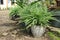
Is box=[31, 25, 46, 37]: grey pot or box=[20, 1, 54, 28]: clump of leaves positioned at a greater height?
box=[20, 1, 54, 28]: clump of leaves

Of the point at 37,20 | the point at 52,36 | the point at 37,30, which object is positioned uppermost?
the point at 37,20

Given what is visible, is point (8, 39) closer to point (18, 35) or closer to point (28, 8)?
point (18, 35)

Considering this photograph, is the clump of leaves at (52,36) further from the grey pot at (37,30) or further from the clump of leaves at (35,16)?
the clump of leaves at (35,16)

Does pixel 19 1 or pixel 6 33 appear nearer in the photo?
pixel 6 33

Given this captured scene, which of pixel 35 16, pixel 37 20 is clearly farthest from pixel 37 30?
pixel 35 16

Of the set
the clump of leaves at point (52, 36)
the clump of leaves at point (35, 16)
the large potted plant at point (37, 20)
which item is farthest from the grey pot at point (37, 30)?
the clump of leaves at point (52, 36)

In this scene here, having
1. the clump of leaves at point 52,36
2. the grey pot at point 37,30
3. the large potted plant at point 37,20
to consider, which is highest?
the large potted plant at point 37,20

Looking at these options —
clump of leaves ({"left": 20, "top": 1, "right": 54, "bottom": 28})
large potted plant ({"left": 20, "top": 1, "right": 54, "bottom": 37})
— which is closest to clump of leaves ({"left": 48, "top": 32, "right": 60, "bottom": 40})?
large potted plant ({"left": 20, "top": 1, "right": 54, "bottom": 37})

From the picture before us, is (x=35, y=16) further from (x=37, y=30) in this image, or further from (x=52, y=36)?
(x=52, y=36)

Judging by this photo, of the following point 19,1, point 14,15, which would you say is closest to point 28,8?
point 19,1

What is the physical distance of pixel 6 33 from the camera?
7.05 m

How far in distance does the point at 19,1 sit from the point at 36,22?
172cm

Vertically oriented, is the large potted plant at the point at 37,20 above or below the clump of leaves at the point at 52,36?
above

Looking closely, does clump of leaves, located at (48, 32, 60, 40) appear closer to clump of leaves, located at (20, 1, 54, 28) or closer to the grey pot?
the grey pot
